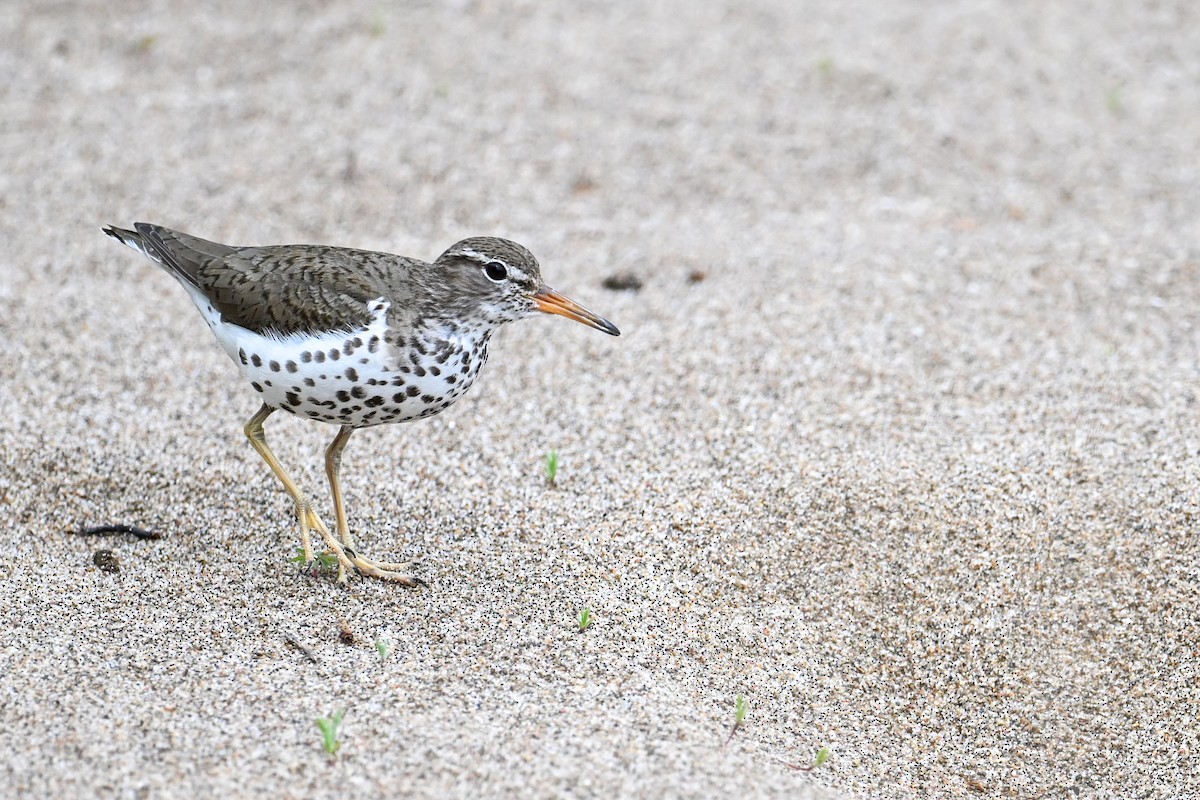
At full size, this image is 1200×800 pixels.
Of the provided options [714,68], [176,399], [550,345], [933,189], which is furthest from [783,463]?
[714,68]

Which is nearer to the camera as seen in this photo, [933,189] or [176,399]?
[176,399]

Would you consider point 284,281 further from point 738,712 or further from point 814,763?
point 814,763

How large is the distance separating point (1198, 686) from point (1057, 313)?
2.33 m

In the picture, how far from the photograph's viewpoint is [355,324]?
3766 millimetres

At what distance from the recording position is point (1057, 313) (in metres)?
5.86

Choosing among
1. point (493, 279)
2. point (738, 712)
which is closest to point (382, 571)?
point (493, 279)

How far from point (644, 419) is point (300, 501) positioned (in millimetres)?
1543

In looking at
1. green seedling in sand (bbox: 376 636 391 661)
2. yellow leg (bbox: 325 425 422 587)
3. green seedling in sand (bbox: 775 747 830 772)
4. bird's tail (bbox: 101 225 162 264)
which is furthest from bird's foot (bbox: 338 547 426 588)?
green seedling in sand (bbox: 775 747 830 772)

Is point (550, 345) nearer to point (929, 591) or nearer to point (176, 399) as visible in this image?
point (176, 399)

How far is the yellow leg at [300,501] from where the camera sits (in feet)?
13.7

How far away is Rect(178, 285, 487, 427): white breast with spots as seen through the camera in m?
3.70

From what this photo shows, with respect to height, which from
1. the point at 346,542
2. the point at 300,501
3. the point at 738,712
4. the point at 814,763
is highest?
the point at 300,501

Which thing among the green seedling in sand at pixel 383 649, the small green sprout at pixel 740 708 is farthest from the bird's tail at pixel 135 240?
the small green sprout at pixel 740 708

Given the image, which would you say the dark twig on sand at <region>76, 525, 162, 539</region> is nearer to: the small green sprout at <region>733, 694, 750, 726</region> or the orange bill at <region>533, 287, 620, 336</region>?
the orange bill at <region>533, 287, 620, 336</region>
